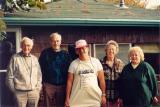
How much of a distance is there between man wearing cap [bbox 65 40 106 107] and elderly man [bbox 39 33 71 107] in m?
0.25

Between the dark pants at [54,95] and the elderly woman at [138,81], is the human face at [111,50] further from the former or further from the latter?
the dark pants at [54,95]

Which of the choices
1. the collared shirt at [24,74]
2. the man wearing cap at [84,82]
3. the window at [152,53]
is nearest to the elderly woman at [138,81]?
the man wearing cap at [84,82]

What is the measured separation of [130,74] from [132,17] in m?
4.77

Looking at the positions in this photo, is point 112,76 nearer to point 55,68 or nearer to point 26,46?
point 55,68

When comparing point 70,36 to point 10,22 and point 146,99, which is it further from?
point 146,99

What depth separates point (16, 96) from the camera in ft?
24.3

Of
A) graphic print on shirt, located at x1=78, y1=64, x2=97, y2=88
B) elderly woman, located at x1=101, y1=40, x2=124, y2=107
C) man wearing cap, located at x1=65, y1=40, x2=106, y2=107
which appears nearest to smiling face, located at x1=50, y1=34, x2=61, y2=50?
man wearing cap, located at x1=65, y1=40, x2=106, y2=107

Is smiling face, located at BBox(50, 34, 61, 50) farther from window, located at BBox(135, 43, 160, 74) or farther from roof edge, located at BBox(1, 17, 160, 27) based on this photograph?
window, located at BBox(135, 43, 160, 74)

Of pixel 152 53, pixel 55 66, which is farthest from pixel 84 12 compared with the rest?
pixel 55 66

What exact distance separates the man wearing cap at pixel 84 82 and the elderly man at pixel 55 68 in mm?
253

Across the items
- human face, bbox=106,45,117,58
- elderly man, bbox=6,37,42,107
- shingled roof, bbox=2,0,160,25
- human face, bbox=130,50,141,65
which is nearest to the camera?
human face, bbox=130,50,141,65

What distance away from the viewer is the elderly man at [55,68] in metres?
7.39

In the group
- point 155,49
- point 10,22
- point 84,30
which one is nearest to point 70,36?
point 84,30

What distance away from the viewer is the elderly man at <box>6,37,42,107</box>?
7324mm
